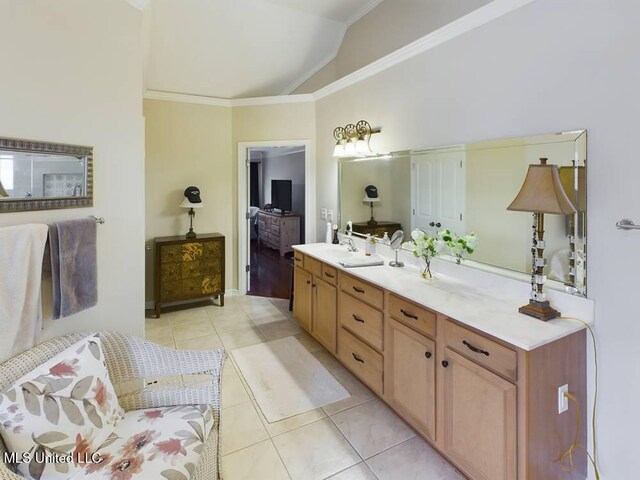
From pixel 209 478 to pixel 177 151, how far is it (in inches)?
146

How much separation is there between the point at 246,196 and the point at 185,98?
1380 millimetres

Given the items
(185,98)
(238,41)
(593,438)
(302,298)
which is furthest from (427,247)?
(185,98)

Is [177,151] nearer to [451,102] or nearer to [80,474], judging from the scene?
[451,102]

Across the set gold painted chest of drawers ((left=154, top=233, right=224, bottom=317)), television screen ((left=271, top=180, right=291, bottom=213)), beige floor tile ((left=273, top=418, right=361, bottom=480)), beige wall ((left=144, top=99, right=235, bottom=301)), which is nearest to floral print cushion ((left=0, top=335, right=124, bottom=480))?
beige floor tile ((left=273, top=418, right=361, bottom=480))

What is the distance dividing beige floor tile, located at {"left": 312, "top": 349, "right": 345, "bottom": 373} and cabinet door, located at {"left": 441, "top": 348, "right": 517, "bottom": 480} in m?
1.17

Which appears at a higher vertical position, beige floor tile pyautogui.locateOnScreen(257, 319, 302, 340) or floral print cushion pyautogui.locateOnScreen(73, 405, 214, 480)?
floral print cushion pyautogui.locateOnScreen(73, 405, 214, 480)

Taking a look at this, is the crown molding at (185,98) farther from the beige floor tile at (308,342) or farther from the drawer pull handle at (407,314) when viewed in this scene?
the drawer pull handle at (407,314)

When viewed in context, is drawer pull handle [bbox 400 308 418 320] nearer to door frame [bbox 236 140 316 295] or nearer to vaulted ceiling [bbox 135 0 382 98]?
door frame [bbox 236 140 316 295]

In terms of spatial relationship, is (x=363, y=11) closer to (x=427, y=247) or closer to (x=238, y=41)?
(x=238, y=41)

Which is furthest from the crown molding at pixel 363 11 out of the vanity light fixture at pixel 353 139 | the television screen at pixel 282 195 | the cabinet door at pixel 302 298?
the television screen at pixel 282 195

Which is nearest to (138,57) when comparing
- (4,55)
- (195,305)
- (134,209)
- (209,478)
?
(4,55)

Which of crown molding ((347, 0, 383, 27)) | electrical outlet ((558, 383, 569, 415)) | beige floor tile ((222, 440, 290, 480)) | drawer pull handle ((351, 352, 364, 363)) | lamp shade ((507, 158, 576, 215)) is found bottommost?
beige floor tile ((222, 440, 290, 480))

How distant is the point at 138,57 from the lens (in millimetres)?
2023

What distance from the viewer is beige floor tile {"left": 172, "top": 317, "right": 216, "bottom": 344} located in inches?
135
